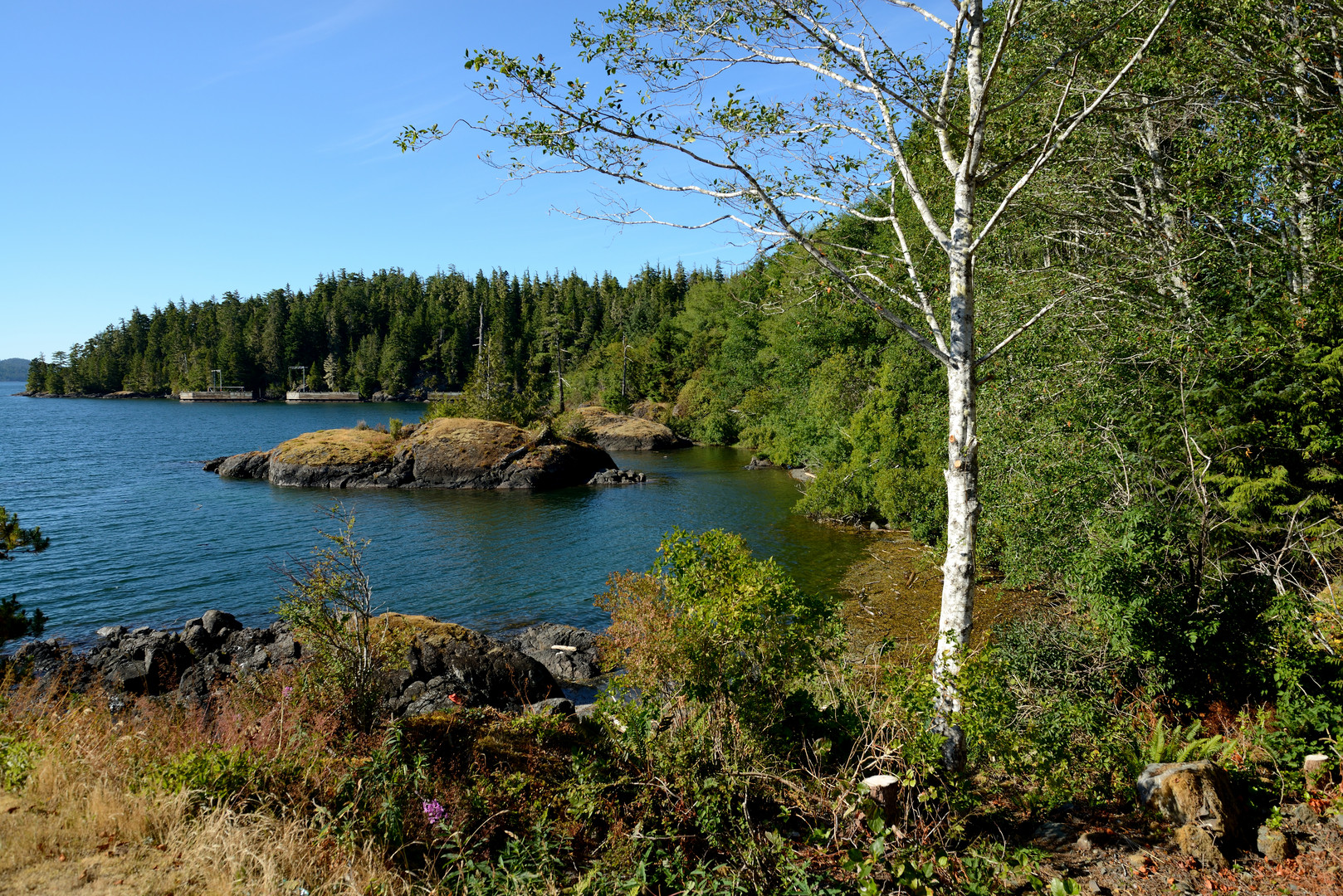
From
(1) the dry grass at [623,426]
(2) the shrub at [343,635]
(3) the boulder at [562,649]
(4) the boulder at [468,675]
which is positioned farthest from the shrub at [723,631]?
(1) the dry grass at [623,426]

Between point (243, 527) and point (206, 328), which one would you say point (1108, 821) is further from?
point (206, 328)

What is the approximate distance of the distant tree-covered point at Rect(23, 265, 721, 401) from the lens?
388 ft

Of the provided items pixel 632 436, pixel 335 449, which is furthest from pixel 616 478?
pixel 632 436

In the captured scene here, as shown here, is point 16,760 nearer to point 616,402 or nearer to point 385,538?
point 385,538

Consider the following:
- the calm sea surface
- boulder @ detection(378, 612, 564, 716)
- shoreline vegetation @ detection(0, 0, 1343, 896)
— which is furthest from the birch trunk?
the calm sea surface

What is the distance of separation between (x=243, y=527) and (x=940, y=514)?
22472 mm

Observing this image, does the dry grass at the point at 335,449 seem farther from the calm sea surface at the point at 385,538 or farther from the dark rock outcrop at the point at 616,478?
the dark rock outcrop at the point at 616,478

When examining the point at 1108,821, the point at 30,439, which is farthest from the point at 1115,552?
the point at 30,439

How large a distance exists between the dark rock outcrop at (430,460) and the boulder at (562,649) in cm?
2026

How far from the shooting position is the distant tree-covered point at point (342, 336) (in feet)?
388

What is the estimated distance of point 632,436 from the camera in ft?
178

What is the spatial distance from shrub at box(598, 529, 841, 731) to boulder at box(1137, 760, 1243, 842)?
2.70m

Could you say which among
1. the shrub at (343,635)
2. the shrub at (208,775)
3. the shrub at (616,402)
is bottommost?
the shrub at (208,775)

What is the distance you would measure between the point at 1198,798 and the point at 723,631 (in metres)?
3.89
